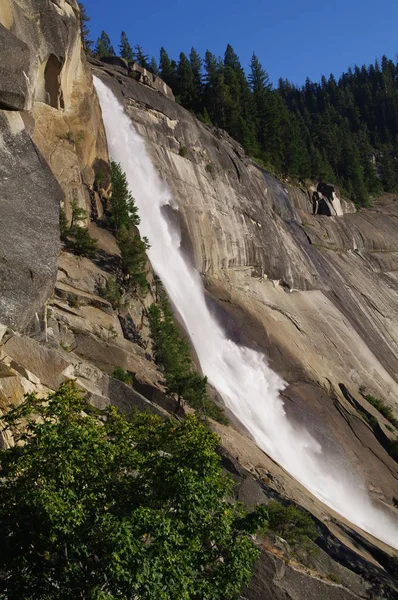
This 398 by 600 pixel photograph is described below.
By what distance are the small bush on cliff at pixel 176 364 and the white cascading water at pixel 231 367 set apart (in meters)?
3.26

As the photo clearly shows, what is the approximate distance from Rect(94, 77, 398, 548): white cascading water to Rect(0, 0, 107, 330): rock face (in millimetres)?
6118

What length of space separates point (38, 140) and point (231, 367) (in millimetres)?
14594

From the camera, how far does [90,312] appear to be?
24.1 meters

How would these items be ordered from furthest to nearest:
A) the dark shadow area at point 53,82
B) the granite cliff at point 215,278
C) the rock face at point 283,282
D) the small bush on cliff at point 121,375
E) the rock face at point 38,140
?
the rock face at point 283,282 < the dark shadow area at point 53,82 < the small bush on cliff at point 121,375 < the granite cliff at point 215,278 < the rock face at point 38,140

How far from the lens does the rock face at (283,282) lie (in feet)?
111

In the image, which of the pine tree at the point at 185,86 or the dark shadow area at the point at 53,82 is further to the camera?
→ the pine tree at the point at 185,86

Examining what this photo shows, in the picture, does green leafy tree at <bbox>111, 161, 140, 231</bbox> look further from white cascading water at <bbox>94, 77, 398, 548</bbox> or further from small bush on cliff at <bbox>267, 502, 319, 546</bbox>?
small bush on cliff at <bbox>267, 502, 319, 546</bbox>

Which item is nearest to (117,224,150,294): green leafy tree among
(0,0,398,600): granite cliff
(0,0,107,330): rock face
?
(0,0,398,600): granite cliff

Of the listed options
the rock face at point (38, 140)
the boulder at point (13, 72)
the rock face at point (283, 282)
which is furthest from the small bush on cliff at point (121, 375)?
the rock face at point (283, 282)

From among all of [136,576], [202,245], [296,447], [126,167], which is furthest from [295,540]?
[126,167]

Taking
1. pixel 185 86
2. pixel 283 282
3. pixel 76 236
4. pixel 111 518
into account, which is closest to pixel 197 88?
pixel 185 86

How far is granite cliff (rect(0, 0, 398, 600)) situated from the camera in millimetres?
17672

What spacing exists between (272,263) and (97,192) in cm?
1576

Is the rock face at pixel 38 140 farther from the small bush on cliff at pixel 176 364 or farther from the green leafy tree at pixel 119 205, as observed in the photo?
the small bush on cliff at pixel 176 364
